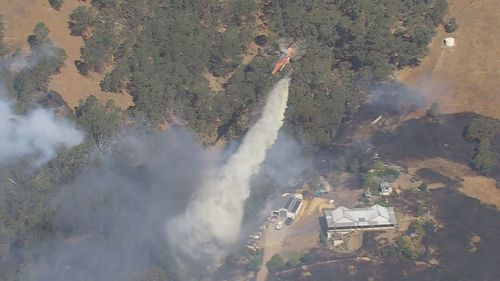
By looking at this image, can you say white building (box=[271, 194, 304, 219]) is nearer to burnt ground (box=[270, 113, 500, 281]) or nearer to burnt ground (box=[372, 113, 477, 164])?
burnt ground (box=[270, 113, 500, 281])

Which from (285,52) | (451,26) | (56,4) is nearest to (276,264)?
(285,52)

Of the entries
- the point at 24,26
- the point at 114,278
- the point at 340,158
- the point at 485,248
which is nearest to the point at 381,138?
the point at 340,158

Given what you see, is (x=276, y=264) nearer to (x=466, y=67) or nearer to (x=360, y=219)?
(x=360, y=219)

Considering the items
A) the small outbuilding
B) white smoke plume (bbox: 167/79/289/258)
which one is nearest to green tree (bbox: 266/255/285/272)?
white smoke plume (bbox: 167/79/289/258)

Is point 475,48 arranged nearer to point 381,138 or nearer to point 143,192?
point 381,138

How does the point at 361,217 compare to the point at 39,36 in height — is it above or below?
below

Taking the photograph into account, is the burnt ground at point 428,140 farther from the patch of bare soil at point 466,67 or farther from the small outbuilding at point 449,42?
the small outbuilding at point 449,42

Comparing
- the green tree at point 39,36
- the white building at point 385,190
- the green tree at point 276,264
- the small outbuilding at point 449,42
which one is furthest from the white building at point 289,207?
the green tree at point 39,36
